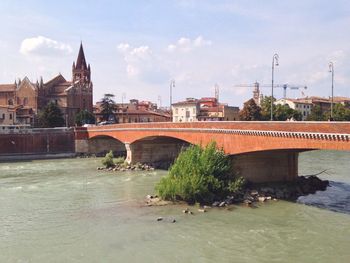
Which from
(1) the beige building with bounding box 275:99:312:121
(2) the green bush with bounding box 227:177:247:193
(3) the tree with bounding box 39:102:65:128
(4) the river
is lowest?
(4) the river

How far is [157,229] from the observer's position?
71.9ft

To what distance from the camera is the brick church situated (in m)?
96.4

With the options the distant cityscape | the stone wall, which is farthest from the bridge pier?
the distant cityscape

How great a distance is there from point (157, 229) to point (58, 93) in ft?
278

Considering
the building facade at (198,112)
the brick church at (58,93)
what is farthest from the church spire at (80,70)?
the building facade at (198,112)

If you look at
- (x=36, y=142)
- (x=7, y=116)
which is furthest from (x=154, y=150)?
(x=7, y=116)

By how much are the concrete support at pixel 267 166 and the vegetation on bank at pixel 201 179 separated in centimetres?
143

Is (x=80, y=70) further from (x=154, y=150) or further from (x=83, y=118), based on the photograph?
(x=154, y=150)

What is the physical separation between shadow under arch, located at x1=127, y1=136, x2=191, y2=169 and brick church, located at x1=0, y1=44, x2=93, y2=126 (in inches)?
1841

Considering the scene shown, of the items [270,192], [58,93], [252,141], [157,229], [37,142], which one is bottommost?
[157,229]

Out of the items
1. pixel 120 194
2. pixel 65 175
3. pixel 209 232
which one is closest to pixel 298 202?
pixel 209 232

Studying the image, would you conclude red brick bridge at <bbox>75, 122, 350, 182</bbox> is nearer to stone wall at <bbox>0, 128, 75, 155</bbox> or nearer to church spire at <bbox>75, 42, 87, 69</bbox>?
stone wall at <bbox>0, 128, 75, 155</bbox>

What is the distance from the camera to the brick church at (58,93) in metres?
96.4

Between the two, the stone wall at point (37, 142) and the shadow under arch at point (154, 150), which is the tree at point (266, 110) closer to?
the stone wall at point (37, 142)
